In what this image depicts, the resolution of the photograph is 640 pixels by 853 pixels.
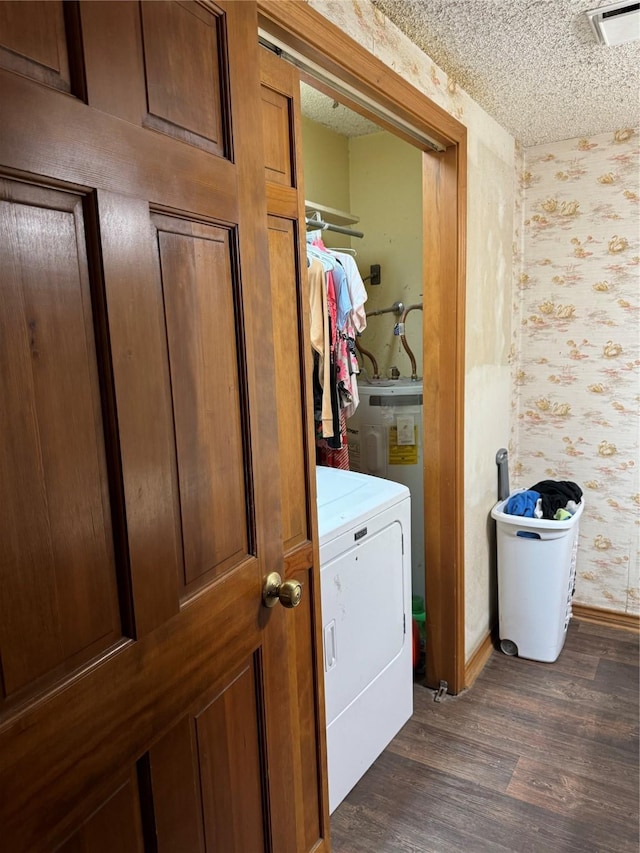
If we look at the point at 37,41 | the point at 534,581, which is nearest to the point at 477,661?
the point at 534,581

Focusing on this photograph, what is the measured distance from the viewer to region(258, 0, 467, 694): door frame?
2.02m

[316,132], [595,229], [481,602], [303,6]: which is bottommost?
[481,602]

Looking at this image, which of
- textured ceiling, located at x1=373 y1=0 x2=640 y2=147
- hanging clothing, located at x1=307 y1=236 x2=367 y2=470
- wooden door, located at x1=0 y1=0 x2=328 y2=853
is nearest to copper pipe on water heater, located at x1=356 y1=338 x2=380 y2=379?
hanging clothing, located at x1=307 y1=236 x2=367 y2=470

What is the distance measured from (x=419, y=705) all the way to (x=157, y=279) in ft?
7.02

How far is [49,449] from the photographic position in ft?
2.13

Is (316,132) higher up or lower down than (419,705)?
higher up

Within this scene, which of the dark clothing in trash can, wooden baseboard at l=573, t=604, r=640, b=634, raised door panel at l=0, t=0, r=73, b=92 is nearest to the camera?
raised door panel at l=0, t=0, r=73, b=92

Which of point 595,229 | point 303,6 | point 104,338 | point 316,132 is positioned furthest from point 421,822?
point 316,132

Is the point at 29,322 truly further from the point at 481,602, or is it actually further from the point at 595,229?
the point at 595,229

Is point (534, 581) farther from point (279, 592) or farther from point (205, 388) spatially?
point (205, 388)

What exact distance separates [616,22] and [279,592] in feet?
5.94

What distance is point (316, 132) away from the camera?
9.32 feet

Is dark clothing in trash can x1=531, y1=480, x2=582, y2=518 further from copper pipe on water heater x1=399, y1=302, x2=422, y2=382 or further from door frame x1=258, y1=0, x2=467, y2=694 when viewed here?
copper pipe on water heater x1=399, y1=302, x2=422, y2=382

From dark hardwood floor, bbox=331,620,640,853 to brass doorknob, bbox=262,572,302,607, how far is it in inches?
43.0
